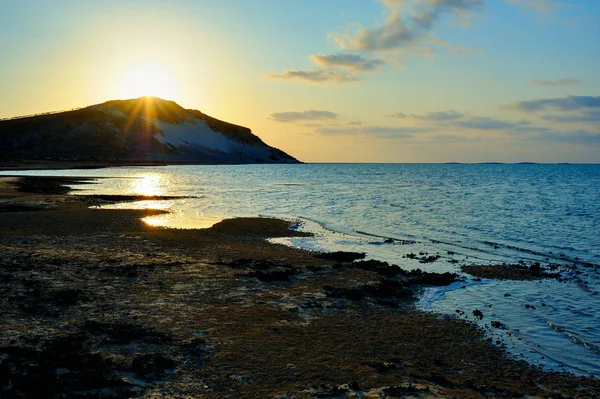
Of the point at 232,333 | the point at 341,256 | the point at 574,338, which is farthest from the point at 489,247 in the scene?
the point at 232,333

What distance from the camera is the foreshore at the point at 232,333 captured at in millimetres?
9164

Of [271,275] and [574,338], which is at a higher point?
[271,275]

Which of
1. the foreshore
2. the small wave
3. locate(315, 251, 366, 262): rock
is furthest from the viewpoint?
locate(315, 251, 366, 262): rock

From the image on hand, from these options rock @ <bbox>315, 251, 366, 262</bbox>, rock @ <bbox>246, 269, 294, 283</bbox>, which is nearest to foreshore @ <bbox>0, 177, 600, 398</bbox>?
rock @ <bbox>246, 269, 294, 283</bbox>

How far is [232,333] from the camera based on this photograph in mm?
11906

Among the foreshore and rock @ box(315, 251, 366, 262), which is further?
rock @ box(315, 251, 366, 262)

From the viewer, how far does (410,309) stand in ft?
49.7

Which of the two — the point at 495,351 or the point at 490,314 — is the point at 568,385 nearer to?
the point at 495,351

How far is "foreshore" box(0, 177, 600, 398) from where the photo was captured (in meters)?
9.16

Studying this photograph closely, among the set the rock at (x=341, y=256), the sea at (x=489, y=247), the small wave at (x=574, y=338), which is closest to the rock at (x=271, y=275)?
the rock at (x=341, y=256)

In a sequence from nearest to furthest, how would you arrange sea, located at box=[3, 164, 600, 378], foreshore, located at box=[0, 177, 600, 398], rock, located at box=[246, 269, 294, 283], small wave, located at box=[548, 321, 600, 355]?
foreshore, located at box=[0, 177, 600, 398] < small wave, located at box=[548, 321, 600, 355] < sea, located at box=[3, 164, 600, 378] < rock, located at box=[246, 269, 294, 283]

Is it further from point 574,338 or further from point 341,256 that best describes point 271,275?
point 574,338

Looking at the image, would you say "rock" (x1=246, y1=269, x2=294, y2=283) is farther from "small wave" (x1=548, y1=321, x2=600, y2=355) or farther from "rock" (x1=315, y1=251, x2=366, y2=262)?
"small wave" (x1=548, y1=321, x2=600, y2=355)

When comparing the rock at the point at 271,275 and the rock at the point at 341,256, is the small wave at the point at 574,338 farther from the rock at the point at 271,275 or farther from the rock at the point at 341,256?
the rock at the point at 341,256
